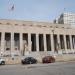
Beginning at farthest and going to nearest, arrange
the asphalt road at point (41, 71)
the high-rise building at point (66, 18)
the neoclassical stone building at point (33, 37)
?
the high-rise building at point (66, 18)
the neoclassical stone building at point (33, 37)
the asphalt road at point (41, 71)

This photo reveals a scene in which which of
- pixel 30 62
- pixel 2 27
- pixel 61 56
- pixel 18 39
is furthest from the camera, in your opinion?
pixel 18 39

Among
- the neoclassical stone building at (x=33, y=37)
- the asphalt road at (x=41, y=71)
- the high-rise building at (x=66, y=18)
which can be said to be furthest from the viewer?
the high-rise building at (x=66, y=18)

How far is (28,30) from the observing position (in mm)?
84188

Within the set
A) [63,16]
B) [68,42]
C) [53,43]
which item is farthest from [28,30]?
[63,16]

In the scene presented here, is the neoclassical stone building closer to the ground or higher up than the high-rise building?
closer to the ground

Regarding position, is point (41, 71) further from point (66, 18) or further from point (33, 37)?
point (66, 18)

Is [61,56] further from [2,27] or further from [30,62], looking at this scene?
[2,27]

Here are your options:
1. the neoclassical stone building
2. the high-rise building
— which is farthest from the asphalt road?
the high-rise building

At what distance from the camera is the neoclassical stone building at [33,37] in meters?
79.7

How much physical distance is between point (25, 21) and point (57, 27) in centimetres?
1520

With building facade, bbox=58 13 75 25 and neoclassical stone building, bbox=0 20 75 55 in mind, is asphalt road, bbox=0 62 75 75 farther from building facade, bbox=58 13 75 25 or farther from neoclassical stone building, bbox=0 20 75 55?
building facade, bbox=58 13 75 25

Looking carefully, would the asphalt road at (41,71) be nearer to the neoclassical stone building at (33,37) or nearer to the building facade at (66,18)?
the neoclassical stone building at (33,37)

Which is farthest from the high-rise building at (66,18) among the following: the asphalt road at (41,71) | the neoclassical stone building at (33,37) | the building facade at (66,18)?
the asphalt road at (41,71)

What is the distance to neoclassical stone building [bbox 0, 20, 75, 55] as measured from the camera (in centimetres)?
7969
